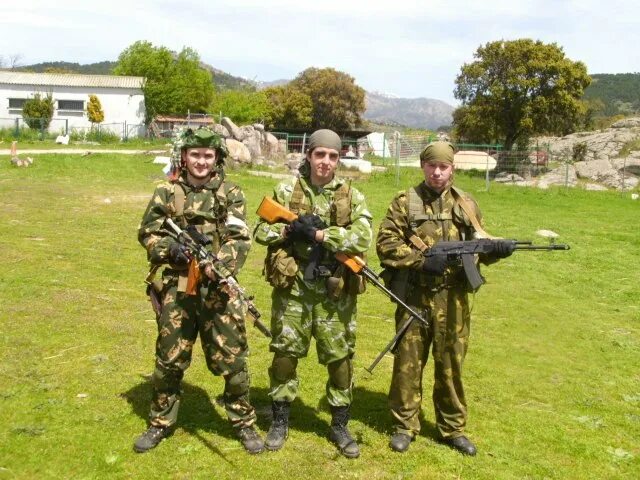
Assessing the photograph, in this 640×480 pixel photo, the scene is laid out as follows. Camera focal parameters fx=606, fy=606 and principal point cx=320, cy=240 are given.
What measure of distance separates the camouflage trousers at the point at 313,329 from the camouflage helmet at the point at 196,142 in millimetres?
1222

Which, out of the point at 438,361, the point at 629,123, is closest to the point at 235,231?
the point at 438,361

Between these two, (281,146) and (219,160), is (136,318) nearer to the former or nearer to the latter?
(219,160)

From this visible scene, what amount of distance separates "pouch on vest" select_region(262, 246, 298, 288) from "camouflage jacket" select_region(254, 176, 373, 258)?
9 cm

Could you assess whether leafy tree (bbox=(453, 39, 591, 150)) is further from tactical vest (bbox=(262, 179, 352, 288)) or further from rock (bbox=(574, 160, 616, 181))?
tactical vest (bbox=(262, 179, 352, 288))

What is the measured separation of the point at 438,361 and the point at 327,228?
59.9 inches

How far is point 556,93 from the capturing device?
32844 millimetres

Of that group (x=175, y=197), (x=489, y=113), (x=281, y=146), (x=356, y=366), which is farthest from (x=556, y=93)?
(x=175, y=197)

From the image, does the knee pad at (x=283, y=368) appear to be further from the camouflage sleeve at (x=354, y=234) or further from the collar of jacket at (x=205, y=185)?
the collar of jacket at (x=205, y=185)

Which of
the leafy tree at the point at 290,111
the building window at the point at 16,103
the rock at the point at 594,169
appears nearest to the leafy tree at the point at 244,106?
the leafy tree at the point at 290,111

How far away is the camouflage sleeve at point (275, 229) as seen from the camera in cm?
482

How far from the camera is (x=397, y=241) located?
5043 mm

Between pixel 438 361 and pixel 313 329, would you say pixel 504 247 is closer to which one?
pixel 438 361

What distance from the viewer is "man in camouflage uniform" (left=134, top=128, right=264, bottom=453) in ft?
15.8

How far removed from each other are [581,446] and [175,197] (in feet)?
13.9
